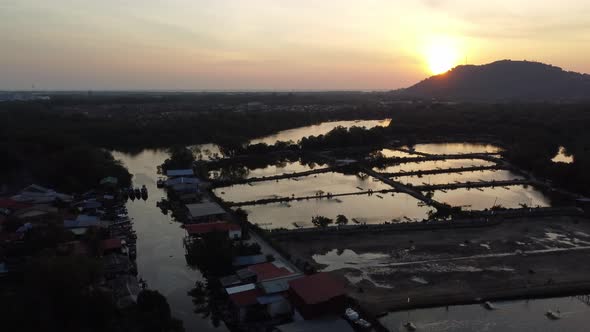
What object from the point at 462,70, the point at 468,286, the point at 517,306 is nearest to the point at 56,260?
the point at 468,286

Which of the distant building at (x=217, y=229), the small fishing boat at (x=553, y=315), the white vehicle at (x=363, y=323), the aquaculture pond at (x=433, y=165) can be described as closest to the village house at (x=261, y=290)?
the white vehicle at (x=363, y=323)

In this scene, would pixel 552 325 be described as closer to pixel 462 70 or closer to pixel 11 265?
pixel 11 265

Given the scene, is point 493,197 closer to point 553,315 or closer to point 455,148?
point 553,315

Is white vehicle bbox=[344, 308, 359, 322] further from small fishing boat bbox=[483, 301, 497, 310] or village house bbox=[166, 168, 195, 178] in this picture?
village house bbox=[166, 168, 195, 178]

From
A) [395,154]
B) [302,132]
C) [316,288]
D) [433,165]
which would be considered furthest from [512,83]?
[316,288]

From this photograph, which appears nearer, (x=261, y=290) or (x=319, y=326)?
(x=319, y=326)

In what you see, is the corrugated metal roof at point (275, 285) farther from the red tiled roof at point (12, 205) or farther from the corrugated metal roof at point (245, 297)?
the red tiled roof at point (12, 205)
